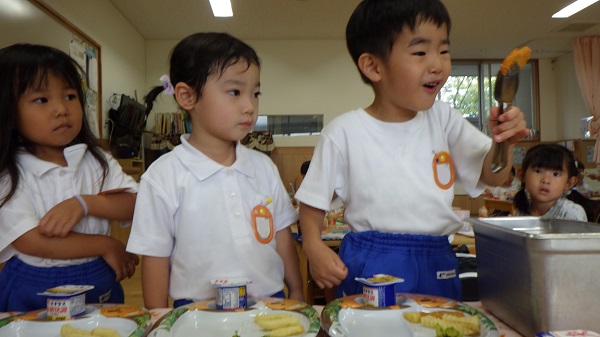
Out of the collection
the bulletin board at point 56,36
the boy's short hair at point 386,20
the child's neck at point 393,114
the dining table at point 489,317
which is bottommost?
the dining table at point 489,317

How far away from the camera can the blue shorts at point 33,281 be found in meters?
1.12

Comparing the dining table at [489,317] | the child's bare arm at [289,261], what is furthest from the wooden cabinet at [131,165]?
the dining table at [489,317]

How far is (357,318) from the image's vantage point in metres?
0.82

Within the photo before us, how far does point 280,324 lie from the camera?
809 millimetres

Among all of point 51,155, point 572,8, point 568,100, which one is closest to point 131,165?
point 51,155

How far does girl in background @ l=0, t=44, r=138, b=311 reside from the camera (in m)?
1.12

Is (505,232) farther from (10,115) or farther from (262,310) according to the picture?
(10,115)

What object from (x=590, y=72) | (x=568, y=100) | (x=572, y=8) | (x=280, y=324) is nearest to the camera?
(x=280, y=324)

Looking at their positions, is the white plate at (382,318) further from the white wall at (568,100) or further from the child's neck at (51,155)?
the white wall at (568,100)

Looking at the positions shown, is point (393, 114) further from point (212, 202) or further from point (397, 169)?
point (212, 202)

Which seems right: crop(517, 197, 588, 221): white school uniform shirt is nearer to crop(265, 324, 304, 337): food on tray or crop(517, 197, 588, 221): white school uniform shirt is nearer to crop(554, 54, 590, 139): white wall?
crop(265, 324, 304, 337): food on tray

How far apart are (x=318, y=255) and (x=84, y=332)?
1.56 feet

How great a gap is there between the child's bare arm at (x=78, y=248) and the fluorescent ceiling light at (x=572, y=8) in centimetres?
710

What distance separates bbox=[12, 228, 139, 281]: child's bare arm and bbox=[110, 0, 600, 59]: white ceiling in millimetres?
5651
